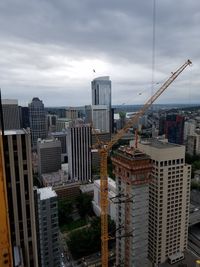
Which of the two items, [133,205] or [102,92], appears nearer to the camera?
[133,205]

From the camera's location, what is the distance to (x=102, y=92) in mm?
69625

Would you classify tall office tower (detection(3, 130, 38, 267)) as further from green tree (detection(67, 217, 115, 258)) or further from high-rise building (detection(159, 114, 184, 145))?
high-rise building (detection(159, 114, 184, 145))

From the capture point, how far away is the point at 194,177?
119 feet

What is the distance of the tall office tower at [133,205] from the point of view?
14.2 meters

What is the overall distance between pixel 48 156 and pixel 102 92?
3449 centimetres

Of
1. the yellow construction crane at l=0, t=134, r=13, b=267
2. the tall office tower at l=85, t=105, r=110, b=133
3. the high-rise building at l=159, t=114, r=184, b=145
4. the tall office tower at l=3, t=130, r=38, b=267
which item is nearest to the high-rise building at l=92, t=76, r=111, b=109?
the tall office tower at l=85, t=105, r=110, b=133

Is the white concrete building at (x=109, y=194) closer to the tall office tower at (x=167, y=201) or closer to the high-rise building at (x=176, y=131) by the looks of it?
the tall office tower at (x=167, y=201)

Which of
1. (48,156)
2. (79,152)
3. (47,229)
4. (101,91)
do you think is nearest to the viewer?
(47,229)

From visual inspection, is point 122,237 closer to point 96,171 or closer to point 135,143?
point 135,143

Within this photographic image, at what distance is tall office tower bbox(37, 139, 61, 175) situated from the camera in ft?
131

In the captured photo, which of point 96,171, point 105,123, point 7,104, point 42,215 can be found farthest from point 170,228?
point 105,123

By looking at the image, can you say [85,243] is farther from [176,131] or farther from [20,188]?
[176,131]

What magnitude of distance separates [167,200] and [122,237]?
13.0 feet

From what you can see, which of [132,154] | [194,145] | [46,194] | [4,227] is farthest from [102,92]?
[4,227]
